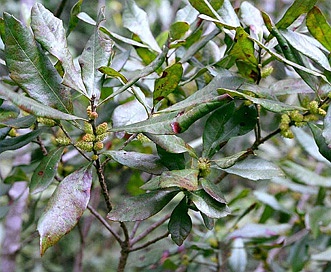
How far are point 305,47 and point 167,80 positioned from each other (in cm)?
17

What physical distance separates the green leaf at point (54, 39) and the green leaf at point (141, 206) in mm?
136

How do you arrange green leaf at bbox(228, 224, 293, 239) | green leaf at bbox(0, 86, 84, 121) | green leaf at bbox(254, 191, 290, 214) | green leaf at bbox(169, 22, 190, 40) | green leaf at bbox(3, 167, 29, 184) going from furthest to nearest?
1. green leaf at bbox(254, 191, 290, 214)
2. green leaf at bbox(228, 224, 293, 239)
3. green leaf at bbox(3, 167, 29, 184)
4. green leaf at bbox(169, 22, 190, 40)
5. green leaf at bbox(0, 86, 84, 121)

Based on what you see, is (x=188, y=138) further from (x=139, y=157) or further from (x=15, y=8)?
(x=139, y=157)

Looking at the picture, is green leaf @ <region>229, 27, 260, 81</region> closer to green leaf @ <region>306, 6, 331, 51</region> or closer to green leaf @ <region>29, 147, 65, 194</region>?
green leaf @ <region>306, 6, 331, 51</region>

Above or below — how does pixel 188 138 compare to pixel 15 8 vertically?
below

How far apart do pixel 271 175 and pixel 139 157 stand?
0.16 metres

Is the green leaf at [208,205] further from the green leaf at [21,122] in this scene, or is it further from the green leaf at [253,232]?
the green leaf at [253,232]

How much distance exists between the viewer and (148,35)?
0.75m

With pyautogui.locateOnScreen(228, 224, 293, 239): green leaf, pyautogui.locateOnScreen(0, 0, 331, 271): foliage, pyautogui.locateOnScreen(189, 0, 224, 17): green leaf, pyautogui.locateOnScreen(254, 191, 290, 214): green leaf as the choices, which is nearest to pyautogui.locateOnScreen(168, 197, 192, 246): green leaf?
pyautogui.locateOnScreen(0, 0, 331, 271): foliage

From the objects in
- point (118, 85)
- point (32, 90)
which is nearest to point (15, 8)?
point (118, 85)

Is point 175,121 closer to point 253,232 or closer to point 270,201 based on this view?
point 253,232

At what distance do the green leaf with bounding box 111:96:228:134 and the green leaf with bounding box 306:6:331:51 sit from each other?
0.17 m

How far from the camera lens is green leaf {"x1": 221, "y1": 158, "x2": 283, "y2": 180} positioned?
22.8 inches

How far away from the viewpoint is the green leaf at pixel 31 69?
0.50m
